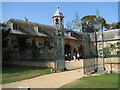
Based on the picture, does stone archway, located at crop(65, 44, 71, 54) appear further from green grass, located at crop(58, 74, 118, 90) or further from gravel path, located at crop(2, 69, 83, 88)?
green grass, located at crop(58, 74, 118, 90)

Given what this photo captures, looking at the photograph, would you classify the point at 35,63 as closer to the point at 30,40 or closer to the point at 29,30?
the point at 30,40

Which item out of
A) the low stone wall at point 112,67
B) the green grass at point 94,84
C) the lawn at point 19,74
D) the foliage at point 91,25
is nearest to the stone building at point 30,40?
the foliage at point 91,25

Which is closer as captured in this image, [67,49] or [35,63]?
[35,63]

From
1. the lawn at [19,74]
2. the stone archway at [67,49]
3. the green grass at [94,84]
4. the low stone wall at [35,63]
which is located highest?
the stone archway at [67,49]

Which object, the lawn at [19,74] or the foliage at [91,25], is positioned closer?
the lawn at [19,74]

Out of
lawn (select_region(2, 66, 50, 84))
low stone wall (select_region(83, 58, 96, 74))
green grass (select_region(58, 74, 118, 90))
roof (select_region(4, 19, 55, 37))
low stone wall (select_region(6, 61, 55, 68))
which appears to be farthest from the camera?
roof (select_region(4, 19, 55, 37))

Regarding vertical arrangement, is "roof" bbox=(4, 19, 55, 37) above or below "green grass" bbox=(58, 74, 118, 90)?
above

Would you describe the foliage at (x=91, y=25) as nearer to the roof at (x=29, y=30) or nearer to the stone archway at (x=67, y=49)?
the roof at (x=29, y=30)

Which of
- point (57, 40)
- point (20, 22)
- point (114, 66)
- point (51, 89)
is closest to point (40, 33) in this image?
point (20, 22)

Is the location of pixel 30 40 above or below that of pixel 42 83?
above

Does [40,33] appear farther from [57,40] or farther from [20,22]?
[57,40]

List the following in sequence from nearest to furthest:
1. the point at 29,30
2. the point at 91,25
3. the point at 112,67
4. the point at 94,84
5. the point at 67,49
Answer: the point at 94,84 → the point at 112,67 → the point at 91,25 → the point at 29,30 → the point at 67,49

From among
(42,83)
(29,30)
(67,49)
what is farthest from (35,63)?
(67,49)

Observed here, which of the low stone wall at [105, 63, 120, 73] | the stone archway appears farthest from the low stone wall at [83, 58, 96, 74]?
the stone archway
